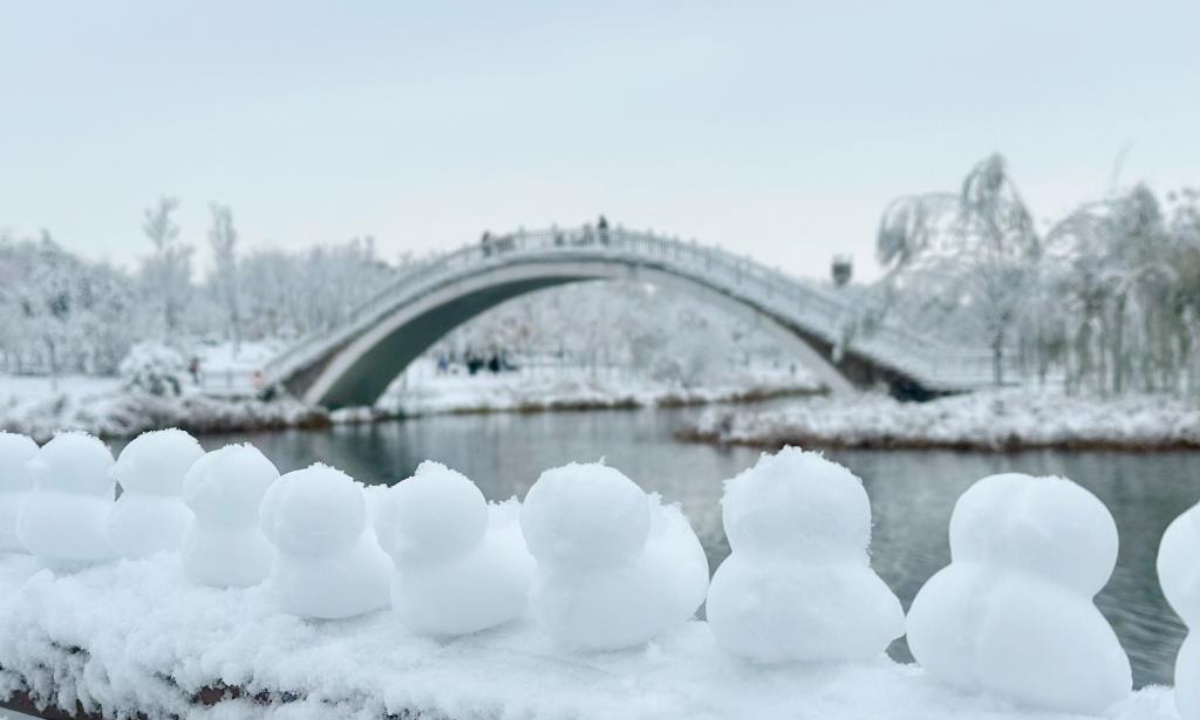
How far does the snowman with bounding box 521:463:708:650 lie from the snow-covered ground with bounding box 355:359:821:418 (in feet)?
67.0

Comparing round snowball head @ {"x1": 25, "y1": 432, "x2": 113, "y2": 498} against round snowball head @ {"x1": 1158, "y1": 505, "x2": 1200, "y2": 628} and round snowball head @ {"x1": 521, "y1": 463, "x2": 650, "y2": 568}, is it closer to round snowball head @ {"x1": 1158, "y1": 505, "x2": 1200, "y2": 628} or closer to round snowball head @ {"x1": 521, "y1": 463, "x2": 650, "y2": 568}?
round snowball head @ {"x1": 521, "y1": 463, "x2": 650, "y2": 568}

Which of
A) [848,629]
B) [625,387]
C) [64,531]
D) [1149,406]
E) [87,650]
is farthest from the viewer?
[625,387]

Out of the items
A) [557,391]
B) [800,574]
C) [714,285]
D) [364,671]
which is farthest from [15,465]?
[557,391]

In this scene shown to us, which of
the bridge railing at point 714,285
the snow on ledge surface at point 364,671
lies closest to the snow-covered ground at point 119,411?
the bridge railing at point 714,285

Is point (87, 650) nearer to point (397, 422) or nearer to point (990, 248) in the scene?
point (990, 248)

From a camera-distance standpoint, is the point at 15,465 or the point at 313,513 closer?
the point at 313,513

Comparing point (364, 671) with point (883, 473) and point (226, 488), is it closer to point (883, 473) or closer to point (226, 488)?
point (226, 488)

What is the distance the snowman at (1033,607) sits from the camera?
137 centimetres

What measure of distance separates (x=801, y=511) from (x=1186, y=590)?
54cm

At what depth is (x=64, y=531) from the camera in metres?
2.56

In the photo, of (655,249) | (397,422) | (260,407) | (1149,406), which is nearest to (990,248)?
(1149,406)

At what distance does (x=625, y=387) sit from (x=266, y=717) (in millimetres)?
26224

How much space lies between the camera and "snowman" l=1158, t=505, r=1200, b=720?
1.27 meters

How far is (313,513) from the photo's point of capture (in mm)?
2002
